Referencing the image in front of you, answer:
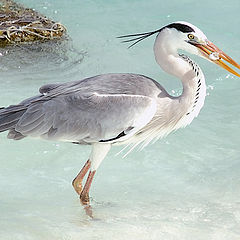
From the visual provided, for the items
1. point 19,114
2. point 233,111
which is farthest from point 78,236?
point 233,111

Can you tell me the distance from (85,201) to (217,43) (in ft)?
11.1

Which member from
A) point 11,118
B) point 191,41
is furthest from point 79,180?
point 191,41

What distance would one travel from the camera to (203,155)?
4.72 meters

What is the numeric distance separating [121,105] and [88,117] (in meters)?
0.22

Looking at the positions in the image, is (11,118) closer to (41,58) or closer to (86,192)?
(86,192)

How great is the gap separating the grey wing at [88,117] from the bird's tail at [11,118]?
0.05 meters

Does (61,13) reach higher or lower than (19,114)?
lower

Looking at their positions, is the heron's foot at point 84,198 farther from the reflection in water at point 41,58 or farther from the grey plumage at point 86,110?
the reflection in water at point 41,58

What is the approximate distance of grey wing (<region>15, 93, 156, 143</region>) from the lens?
3.63m

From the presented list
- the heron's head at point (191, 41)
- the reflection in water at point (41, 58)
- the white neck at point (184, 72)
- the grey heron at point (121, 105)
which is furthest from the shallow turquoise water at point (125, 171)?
the heron's head at point (191, 41)

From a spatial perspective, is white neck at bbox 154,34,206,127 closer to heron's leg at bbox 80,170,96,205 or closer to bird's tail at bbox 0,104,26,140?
heron's leg at bbox 80,170,96,205

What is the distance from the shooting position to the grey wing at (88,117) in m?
3.63

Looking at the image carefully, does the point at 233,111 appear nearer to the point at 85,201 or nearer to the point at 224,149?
the point at 224,149

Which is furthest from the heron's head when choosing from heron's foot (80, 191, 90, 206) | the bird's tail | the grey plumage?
heron's foot (80, 191, 90, 206)
